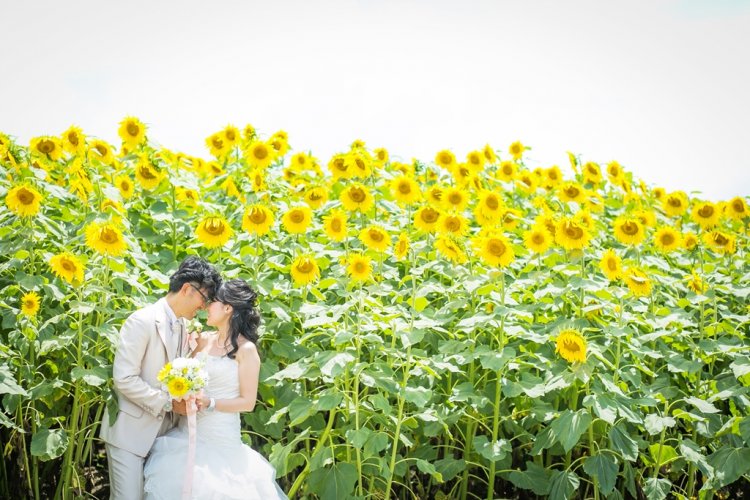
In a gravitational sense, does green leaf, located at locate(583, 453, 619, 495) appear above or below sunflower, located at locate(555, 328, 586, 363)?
below

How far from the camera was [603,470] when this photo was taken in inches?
187

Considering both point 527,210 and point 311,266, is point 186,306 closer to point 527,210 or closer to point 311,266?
point 311,266

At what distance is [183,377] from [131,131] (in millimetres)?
2674

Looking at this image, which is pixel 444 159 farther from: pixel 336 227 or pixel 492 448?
pixel 492 448

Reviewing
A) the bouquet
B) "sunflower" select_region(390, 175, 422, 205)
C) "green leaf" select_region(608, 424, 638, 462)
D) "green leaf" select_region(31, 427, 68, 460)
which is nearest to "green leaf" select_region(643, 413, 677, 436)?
"green leaf" select_region(608, 424, 638, 462)

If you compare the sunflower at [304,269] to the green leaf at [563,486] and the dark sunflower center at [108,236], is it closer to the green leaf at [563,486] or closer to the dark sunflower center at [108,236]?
the dark sunflower center at [108,236]

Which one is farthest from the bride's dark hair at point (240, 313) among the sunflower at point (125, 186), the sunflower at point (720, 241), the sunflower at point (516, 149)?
the sunflower at point (516, 149)

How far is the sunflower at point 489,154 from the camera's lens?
7578 millimetres

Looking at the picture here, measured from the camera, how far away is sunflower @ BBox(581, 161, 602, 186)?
26.4 feet

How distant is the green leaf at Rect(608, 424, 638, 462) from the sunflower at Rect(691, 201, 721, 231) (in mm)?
2475

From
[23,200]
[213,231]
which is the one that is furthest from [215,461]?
[23,200]

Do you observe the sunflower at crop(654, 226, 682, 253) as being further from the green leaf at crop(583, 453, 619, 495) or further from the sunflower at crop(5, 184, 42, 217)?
the sunflower at crop(5, 184, 42, 217)

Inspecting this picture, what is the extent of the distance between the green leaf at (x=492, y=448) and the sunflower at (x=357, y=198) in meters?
1.77

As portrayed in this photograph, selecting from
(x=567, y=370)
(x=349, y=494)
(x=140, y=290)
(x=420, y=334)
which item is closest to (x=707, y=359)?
(x=567, y=370)
